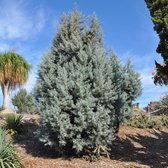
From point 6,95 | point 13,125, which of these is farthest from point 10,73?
point 13,125

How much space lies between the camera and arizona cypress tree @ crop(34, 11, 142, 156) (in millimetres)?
10070

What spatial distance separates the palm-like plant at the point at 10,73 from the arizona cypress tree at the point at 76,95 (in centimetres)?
869

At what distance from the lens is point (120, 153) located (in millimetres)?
11812

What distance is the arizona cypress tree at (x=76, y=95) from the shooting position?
1007 centimetres

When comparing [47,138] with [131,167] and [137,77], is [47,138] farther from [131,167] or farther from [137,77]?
[137,77]

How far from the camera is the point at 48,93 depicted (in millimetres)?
10906

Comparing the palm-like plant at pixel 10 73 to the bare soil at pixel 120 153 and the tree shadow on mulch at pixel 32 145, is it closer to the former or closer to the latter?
the bare soil at pixel 120 153

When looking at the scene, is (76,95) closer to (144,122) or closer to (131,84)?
(131,84)

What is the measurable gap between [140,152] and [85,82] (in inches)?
139

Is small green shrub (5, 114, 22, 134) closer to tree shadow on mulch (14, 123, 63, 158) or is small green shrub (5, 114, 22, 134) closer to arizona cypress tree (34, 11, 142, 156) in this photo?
tree shadow on mulch (14, 123, 63, 158)

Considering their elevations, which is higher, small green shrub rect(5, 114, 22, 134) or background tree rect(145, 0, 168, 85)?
background tree rect(145, 0, 168, 85)

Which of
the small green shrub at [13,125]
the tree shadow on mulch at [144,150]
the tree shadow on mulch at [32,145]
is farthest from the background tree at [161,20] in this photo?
the small green shrub at [13,125]

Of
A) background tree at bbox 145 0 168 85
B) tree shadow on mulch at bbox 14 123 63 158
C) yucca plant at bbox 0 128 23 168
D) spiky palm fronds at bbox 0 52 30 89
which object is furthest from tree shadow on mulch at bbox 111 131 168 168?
spiky palm fronds at bbox 0 52 30 89

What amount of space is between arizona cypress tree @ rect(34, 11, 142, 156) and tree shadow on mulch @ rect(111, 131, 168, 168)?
3.92 feet
